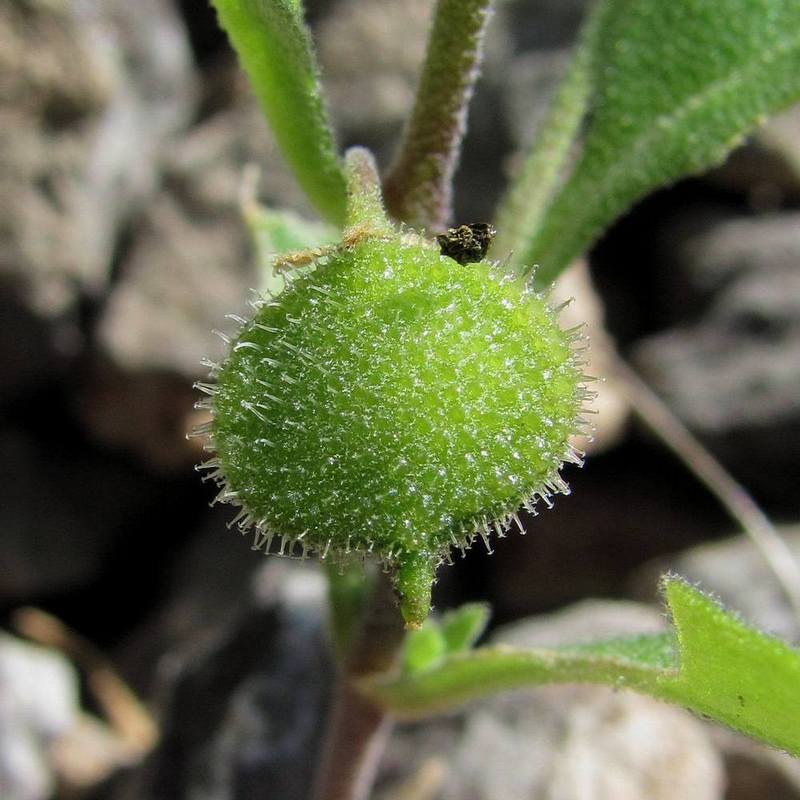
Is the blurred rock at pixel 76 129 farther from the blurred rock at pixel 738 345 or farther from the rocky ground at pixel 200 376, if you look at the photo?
the blurred rock at pixel 738 345

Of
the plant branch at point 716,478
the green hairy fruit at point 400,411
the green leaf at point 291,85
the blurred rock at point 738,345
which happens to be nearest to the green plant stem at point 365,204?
the green hairy fruit at point 400,411

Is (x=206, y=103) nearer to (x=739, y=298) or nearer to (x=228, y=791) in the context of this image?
(x=739, y=298)

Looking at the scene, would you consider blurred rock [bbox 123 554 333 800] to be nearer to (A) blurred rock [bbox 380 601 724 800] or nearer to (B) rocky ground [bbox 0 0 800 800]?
(B) rocky ground [bbox 0 0 800 800]

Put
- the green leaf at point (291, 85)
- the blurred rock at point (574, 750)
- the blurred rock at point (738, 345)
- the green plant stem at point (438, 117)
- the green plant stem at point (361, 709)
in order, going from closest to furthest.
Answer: the green leaf at point (291, 85)
the green plant stem at point (438, 117)
the green plant stem at point (361, 709)
the blurred rock at point (574, 750)
the blurred rock at point (738, 345)

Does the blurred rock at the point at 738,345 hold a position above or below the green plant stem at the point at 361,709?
above

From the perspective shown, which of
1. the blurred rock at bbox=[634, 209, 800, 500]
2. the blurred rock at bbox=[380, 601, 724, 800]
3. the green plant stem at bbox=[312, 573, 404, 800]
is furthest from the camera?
the blurred rock at bbox=[634, 209, 800, 500]

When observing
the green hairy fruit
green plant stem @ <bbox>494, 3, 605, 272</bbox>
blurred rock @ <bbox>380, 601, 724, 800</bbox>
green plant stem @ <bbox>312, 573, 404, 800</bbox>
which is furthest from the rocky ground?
the green hairy fruit
